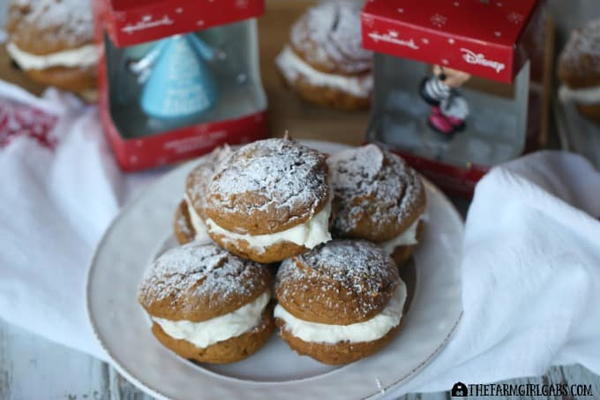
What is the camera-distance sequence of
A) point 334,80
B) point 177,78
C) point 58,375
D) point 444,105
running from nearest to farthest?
point 58,375
point 444,105
point 177,78
point 334,80

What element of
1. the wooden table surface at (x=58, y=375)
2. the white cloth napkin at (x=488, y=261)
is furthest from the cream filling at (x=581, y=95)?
the wooden table surface at (x=58, y=375)

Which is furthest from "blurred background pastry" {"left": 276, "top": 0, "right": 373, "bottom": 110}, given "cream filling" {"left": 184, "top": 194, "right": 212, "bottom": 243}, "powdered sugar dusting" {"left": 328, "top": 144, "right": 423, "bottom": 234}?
"cream filling" {"left": 184, "top": 194, "right": 212, "bottom": 243}

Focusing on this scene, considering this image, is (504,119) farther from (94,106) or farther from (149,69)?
(94,106)

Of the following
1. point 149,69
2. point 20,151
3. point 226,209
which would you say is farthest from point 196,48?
point 226,209

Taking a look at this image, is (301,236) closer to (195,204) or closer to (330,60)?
(195,204)

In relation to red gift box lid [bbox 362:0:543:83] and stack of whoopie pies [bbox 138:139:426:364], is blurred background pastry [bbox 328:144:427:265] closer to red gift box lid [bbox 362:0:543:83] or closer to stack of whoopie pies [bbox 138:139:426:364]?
stack of whoopie pies [bbox 138:139:426:364]

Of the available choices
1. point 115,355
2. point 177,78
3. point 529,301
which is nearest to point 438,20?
point 529,301
